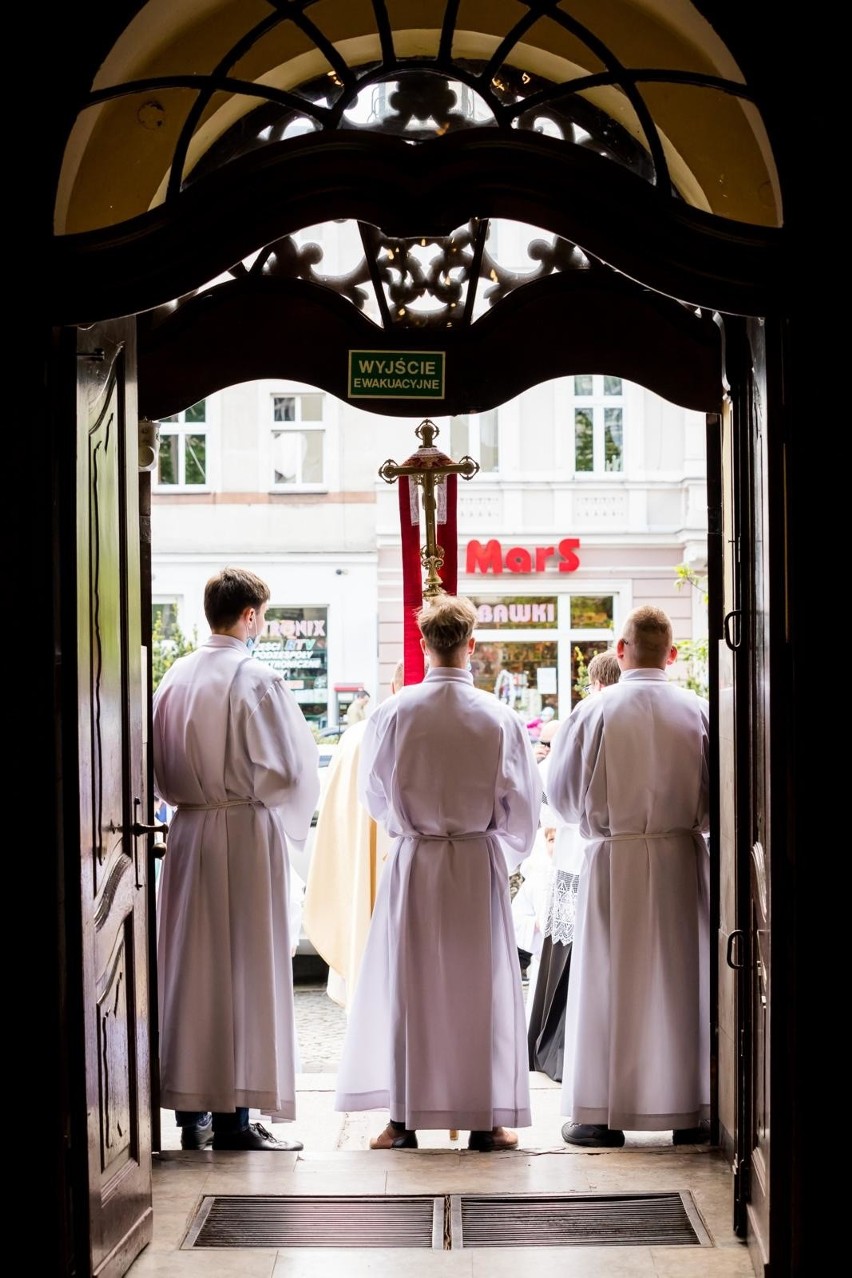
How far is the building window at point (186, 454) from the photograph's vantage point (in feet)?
56.8

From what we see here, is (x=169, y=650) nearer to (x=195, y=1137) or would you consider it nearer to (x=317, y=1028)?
(x=317, y=1028)

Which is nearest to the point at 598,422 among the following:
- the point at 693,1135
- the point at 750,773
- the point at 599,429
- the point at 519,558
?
the point at 599,429

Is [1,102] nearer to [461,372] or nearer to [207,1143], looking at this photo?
[461,372]

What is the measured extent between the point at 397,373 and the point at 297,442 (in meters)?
12.8

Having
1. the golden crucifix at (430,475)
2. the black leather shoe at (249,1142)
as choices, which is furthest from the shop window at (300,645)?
the black leather shoe at (249,1142)

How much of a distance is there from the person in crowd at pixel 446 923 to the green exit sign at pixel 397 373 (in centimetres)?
74

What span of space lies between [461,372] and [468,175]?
1.50 metres

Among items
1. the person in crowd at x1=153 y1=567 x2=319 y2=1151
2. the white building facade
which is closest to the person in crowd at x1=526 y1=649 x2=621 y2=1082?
the person in crowd at x1=153 y1=567 x2=319 y2=1151

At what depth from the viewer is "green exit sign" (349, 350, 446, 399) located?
4.69 meters

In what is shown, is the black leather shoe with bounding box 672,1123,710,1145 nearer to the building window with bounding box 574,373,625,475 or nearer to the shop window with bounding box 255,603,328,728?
the shop window with bounding box 255,603,328,728

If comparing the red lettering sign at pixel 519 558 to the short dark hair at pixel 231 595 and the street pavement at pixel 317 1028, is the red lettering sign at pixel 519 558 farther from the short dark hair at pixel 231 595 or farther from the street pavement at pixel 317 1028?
the short dark hair at pixel 231 595

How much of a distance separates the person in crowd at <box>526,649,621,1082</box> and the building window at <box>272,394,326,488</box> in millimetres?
12141

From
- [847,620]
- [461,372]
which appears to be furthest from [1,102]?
[847,620]

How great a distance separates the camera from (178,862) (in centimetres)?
481
